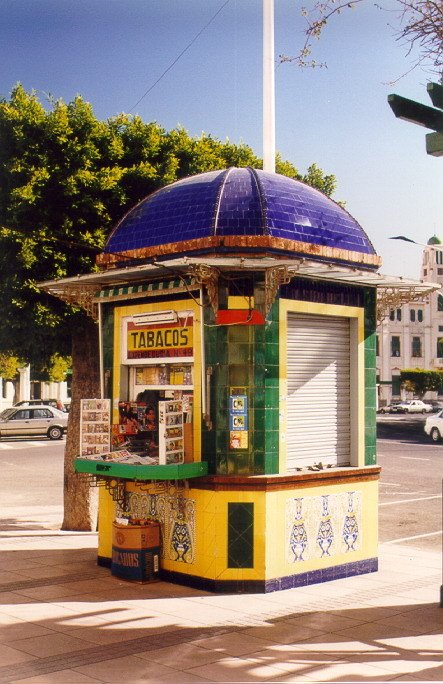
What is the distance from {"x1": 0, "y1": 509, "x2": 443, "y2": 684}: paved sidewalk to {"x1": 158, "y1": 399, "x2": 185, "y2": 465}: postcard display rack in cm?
161

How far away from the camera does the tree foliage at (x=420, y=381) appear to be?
78.2 m

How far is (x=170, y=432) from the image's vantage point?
1012 cm

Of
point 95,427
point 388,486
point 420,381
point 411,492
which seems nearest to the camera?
point 95,427

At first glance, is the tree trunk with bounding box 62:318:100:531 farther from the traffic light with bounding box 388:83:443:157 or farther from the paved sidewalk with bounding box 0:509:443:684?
the traffic light with bounding box 388:83:443:157

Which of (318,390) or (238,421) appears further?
(318,390)

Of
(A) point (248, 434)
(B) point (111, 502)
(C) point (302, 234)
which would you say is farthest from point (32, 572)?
(C) point (302, 234)

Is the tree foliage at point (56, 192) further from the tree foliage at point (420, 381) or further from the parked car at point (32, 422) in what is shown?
the tree foliage at point (420, 381)

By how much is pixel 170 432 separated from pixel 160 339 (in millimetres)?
1511

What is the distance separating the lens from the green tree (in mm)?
13789

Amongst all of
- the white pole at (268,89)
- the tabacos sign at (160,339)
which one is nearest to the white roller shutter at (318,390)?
the tabacos sign at (160,339)

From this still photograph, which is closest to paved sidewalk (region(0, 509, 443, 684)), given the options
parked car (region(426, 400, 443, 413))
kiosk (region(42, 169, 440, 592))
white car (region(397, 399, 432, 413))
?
kiosk (region(42, 169, 440, 592))

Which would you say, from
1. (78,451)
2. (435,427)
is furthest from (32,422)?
(78,451)

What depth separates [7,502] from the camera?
18.8m

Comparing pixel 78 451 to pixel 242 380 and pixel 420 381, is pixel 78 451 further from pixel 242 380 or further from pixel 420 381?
pixel 420 381
